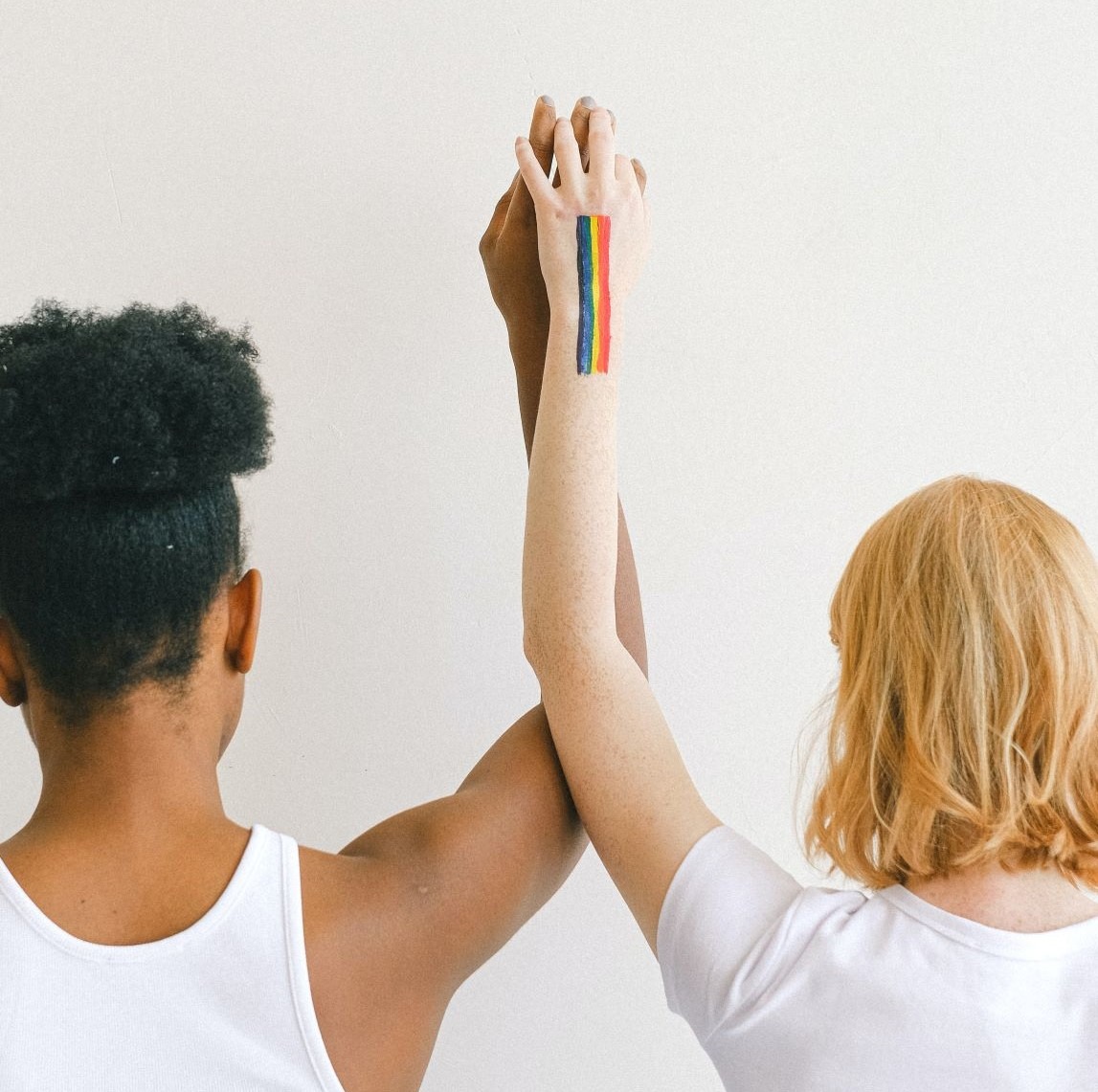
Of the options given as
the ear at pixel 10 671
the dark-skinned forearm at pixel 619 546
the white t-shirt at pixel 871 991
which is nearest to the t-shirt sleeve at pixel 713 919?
the white t-shirt at pixel 871 991

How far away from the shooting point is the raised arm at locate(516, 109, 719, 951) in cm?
92

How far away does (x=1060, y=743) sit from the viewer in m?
0.81

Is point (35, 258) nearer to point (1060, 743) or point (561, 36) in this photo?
point (561, 36)

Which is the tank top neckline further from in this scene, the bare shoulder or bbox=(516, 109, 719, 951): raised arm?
bbox=(516, 109, 719, 951): raised arm

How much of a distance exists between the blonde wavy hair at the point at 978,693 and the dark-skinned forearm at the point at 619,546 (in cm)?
25

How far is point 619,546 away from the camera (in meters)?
1.11

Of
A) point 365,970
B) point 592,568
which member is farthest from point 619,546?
point 365,970

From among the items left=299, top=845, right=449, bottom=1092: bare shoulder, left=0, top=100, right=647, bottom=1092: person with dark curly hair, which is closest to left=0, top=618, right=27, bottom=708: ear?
left=0, top=100, right=647, bottom=1092: person with dark curly hair

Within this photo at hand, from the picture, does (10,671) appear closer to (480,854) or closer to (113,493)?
(113,493)

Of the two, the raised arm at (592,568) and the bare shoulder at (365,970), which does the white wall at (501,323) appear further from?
the bare shoulder at (365,970)

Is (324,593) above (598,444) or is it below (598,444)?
below

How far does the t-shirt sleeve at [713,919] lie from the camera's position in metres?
0.85

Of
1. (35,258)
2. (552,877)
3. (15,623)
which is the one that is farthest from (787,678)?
(35,258)

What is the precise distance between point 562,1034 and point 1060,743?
0.73m
